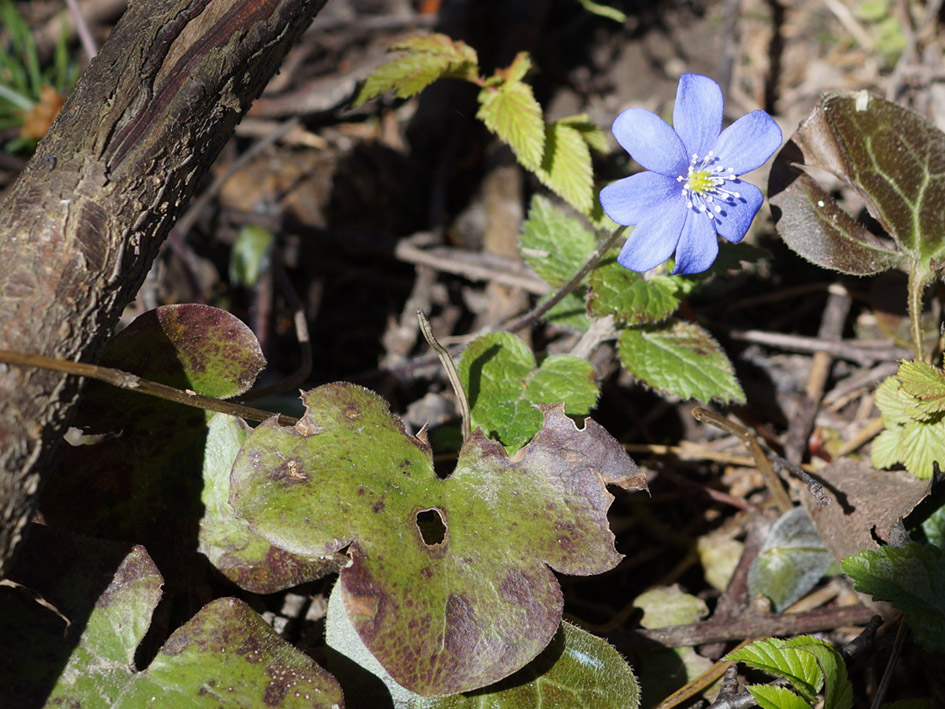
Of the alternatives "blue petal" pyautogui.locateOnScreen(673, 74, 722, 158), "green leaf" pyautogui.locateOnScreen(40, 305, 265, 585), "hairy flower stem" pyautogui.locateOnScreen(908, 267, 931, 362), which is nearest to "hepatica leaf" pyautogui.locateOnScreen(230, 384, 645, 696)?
"green leaf" pyautogui.locateOnScreen(40, 305, 265, 585)

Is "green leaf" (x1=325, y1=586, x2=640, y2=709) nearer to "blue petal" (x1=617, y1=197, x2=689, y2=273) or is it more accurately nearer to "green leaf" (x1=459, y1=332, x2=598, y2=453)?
"green leaf" (x1=459, y1=332, x2=598, y2=453)

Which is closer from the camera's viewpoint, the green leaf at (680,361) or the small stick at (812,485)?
the small stick at (812,485)

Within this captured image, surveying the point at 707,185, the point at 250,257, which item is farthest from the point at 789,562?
the point at 250,257

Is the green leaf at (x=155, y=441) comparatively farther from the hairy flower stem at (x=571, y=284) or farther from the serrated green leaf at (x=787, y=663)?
the serrated green leaf at (x=787, y=663)

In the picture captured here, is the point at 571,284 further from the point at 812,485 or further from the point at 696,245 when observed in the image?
the point at 812,485

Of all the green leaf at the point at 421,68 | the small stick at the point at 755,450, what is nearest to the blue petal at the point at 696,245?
the small stick at the point at 755,450

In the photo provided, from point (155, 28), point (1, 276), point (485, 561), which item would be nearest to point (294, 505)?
point (485, 561)

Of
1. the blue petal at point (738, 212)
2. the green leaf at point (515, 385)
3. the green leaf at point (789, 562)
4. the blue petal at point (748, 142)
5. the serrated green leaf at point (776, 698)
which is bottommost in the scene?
the green leaf at point (789, 562)
